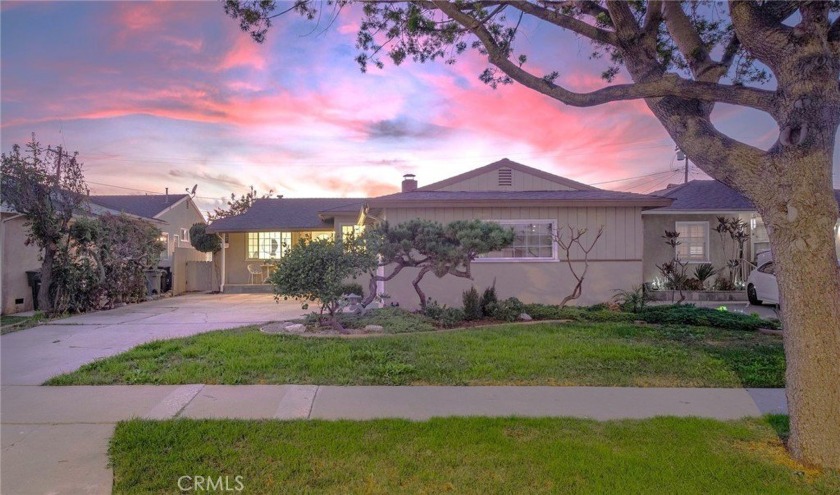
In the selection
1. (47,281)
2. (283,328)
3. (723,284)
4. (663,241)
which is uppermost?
(663,241)

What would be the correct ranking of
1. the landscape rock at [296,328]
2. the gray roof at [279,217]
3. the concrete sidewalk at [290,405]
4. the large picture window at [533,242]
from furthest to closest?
1. the gray roof at [279,217]
2. the large picture window at [533,242]
3. the landscape rock at [296,328]
4. the concrete sidewalk at [290,405]

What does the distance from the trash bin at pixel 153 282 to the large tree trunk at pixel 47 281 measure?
A: 16.3 ft

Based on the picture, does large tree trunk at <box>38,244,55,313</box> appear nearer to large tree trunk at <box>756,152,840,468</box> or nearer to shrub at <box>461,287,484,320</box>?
shrub at <box>461,287,484,320</box>

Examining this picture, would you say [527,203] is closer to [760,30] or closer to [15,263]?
[760,30]

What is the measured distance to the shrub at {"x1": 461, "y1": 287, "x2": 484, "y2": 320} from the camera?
418 inches

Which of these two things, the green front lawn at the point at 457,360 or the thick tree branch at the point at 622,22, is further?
the green front lawn at the point at 457,360

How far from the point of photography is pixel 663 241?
16.3 m

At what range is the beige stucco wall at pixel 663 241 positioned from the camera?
1625 centimetres

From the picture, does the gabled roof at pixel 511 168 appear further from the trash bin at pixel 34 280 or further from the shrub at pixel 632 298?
the trash bin at pixel 34 280

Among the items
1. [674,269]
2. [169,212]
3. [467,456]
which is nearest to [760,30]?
[467,456]

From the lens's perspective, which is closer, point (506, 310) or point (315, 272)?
point (315, 272)

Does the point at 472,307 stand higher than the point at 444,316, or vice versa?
the point at 472,307

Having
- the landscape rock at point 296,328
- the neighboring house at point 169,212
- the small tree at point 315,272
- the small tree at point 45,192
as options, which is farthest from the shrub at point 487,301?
the neighboring house at point 169,212

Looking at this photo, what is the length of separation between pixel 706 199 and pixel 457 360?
14030 mm
